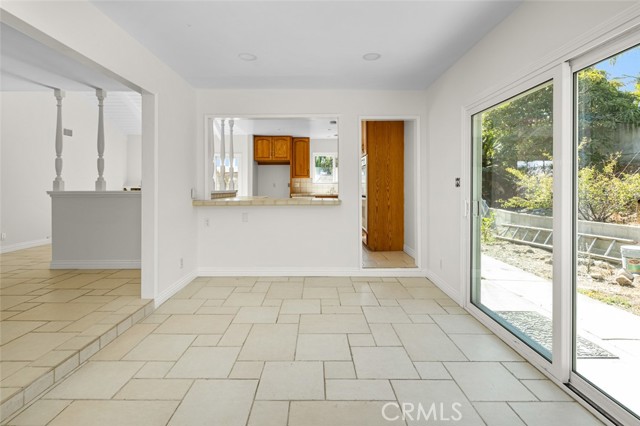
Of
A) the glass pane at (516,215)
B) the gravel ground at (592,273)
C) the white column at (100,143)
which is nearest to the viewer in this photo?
the gravel ground at (592,273)

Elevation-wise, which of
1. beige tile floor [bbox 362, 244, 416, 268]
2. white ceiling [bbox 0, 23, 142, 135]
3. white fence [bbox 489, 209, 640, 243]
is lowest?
beige tile floor [bbox 362, 244, 416, 268]

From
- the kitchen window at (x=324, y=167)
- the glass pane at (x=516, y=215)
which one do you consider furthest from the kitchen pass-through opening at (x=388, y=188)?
the kitchen window at (x=324, y=167)

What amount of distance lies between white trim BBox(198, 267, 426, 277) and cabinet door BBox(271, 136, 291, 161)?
14.4 feet

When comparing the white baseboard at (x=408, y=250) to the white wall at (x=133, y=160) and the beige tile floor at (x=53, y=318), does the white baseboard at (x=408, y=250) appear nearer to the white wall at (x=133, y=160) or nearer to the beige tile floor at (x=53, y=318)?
the beige tile floor at (x=53, y=318)

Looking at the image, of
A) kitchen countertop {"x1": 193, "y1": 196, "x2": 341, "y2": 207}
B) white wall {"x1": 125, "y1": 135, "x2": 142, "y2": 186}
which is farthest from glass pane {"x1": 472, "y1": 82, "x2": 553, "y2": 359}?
white wall {"x1": 125, "y1": 135, "x2": 142, "y2": 186}

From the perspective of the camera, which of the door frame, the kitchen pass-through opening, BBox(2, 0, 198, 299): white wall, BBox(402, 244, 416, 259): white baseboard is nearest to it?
BBox(2, 0, 198, 299): white wall

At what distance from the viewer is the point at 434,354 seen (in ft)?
7.53

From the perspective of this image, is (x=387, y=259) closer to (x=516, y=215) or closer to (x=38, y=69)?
(x=516, y=215)

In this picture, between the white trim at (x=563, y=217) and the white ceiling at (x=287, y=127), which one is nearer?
the white trim at (x=563, y=217)

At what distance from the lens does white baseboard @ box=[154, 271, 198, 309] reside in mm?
3256

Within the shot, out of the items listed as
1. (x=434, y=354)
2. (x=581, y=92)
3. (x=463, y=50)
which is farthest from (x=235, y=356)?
(x=463, y=50)

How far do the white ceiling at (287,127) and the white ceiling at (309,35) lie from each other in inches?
105

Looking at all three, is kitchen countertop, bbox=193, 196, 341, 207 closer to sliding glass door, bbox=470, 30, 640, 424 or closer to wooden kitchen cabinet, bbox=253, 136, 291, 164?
sliding glass door, bbox=470, 30, 640, 424

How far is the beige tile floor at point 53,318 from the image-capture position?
1860mm
